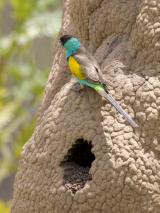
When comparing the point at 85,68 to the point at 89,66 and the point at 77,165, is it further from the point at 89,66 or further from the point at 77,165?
the point at 77,165

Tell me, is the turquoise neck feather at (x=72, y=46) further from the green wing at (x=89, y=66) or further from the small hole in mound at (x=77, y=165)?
the small hole in mound at (x=77, y=165)

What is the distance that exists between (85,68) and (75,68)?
57mm

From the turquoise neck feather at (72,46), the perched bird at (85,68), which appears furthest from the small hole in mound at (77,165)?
the turquoise neck feather at (72,46)

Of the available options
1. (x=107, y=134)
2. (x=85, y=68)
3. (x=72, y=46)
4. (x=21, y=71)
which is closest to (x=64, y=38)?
(x=72, y=46)

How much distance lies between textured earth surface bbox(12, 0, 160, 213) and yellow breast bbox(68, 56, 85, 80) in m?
0.06

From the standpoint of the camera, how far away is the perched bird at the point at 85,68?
2975 mm

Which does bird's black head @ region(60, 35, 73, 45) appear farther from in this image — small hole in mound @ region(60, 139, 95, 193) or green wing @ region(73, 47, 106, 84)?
small hole in mound @ region(60, 139, 95, 193)

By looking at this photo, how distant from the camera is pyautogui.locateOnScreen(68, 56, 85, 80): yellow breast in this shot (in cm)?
307

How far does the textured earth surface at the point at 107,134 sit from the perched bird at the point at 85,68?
0.05 m

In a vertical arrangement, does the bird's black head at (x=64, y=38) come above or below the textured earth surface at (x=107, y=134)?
above

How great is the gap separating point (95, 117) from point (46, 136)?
0.20 m

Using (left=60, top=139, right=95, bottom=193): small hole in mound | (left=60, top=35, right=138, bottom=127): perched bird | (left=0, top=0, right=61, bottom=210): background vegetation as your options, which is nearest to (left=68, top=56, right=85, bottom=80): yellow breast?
(left=60, top=35, right=138, bottom=127): perched bird

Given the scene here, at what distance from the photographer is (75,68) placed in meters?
3.11

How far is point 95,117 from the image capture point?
9.93 ft
